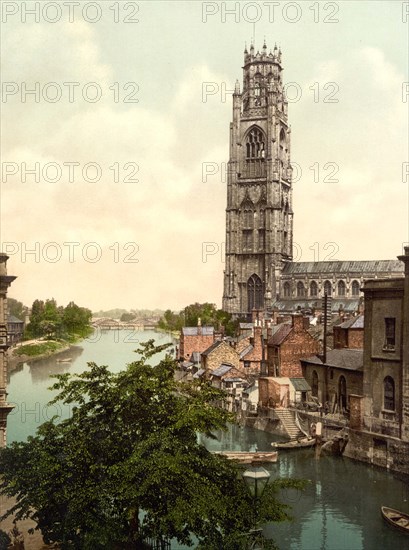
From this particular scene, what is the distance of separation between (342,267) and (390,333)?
100m

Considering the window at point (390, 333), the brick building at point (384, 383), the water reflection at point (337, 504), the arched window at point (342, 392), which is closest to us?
the water reflection at point (337, 504)

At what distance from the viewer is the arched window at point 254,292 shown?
132m

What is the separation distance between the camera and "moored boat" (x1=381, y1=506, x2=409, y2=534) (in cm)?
→ 2725

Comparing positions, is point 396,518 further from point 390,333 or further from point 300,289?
point 300,289

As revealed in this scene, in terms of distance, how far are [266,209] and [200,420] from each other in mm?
112332

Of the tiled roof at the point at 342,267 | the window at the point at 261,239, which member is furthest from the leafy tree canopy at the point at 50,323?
the tiled roof at the point at 342,267

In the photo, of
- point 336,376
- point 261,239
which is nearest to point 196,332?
point 336,376

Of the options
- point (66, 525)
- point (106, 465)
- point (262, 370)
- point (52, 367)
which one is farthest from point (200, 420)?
point (52, 367)

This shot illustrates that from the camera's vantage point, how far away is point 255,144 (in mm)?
136125

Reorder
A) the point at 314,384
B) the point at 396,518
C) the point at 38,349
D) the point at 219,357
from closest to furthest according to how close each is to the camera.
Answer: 1. the point at 396,518
2. the point at 314,384
3. the point at 219,357
4. the point at 38,349

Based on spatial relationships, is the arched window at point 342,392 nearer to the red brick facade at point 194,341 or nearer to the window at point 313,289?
the red brick facade at point 194,341

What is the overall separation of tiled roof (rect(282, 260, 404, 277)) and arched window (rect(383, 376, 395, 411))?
94.9 metres

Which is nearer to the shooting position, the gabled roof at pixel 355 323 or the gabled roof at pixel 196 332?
the gabled roof at pixel 355 323

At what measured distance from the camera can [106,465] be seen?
19.3 metres
